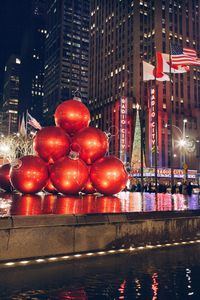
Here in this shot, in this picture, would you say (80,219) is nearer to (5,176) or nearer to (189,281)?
(189,281)

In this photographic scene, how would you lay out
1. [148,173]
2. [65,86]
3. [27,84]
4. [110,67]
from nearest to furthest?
[148,173]
[110,67]
[65,86]
[27,84]

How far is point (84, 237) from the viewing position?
275 inches

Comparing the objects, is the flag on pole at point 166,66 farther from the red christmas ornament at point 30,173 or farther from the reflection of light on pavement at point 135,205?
the red christmas ornament at point 30,173

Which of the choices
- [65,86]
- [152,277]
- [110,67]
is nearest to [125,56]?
[110,67]

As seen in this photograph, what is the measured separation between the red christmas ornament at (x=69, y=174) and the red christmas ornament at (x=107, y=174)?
1.20 feet

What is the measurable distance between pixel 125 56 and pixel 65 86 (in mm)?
59979

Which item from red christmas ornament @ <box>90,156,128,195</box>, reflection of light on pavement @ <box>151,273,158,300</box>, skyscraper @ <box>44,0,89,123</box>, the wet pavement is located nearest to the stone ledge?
the wet pavement

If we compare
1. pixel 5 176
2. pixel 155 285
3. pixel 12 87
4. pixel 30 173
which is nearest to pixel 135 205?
pixel 30 173

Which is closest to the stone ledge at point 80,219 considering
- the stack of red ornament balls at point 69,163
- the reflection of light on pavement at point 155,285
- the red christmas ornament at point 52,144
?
the reflection of light on pavement at point 155,285

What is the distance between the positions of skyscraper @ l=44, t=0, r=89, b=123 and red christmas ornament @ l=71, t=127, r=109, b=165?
143 metres

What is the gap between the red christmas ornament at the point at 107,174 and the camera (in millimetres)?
11727

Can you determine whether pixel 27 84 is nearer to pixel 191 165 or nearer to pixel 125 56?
pixel 125 56

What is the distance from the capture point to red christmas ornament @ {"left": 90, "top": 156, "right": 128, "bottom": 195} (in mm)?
11727

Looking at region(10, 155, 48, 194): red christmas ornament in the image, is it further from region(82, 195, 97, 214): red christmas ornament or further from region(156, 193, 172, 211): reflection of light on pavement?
region(156, 193, 172, 211): reflection of light on pavement
